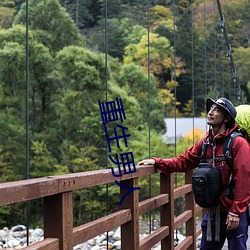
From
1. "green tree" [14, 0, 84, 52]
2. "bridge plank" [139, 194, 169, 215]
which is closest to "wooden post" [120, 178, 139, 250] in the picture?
"bridge plank" [139, 194, 169, 215]

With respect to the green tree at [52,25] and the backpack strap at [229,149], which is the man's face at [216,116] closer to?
the backpack strap at [229,149]

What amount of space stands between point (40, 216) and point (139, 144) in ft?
9.31

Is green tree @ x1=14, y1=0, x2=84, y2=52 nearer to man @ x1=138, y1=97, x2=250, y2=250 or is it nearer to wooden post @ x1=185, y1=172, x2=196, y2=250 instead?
wooden post @ x1=185, y1=172, x2=196, y2=250

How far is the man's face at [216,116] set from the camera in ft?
6.55

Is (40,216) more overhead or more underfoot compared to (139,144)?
more underfoot

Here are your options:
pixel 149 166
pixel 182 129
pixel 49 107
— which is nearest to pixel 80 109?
pixel 49 107

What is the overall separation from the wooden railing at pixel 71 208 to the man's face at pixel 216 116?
285 mm

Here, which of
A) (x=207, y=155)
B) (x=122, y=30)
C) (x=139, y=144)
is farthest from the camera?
(x=122, y=30)

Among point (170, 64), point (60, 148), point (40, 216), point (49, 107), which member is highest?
point (170, 64)

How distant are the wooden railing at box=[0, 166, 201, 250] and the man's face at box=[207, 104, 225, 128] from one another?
285 millimetres

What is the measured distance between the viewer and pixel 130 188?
6.61 ft

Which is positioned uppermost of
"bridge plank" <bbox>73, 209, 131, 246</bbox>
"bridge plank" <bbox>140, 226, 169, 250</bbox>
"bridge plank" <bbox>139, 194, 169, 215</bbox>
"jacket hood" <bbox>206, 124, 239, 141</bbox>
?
"jacket hood" <bbox>206, 124, 239, 141</bbox>

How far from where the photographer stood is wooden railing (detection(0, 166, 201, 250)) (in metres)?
1.27

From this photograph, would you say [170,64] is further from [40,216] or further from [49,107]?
[40,216]
